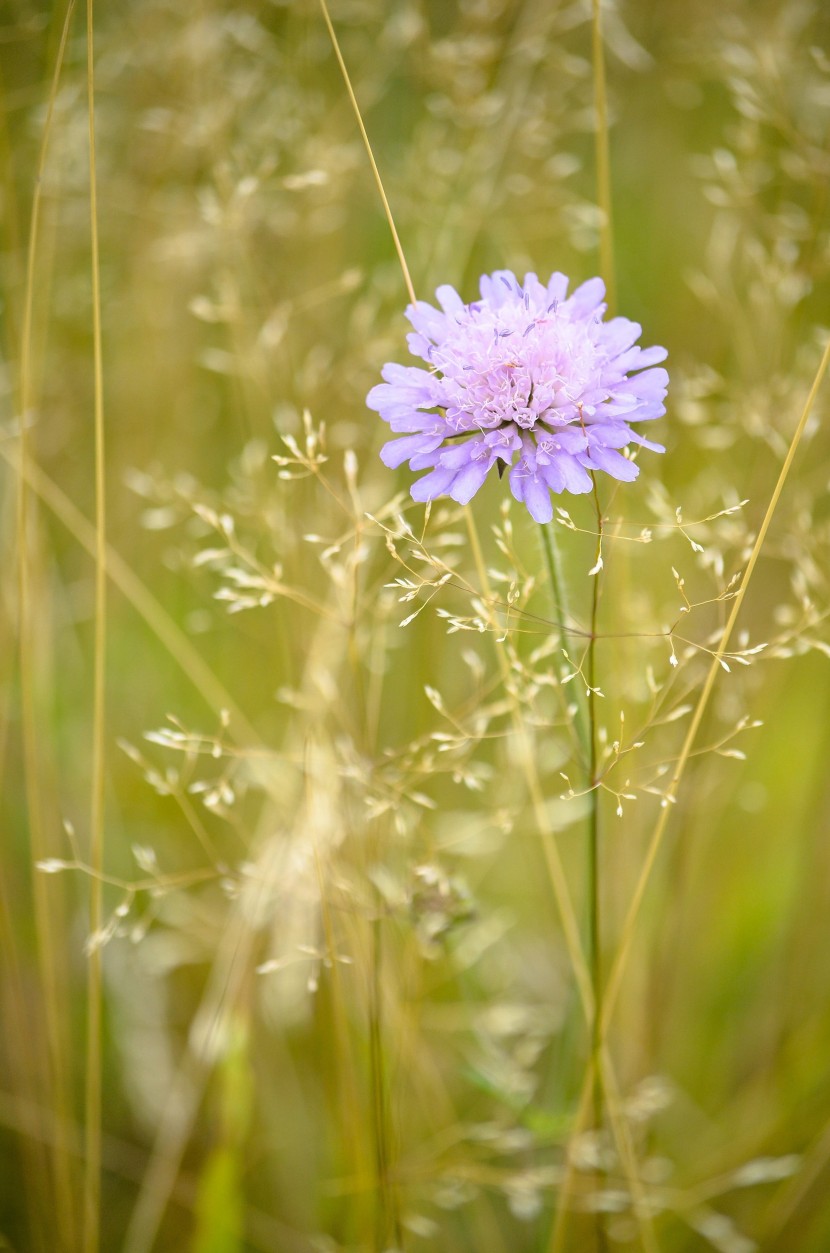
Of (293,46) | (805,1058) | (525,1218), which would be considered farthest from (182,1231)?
(293,46)

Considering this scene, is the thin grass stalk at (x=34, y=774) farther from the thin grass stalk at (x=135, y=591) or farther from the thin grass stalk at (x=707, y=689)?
the thin grass stalk at (x=707, y=689)

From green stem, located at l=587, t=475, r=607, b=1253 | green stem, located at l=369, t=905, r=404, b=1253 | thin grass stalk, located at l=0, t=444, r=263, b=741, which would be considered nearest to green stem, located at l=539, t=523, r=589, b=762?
green stem, located at l=587, t=475, r=607, b=1253

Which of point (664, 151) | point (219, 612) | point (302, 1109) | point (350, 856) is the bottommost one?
point (302, 1109)

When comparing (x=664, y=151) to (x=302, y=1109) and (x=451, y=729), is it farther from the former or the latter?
(x=302, y=1109)

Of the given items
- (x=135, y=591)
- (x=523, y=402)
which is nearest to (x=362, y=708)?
(x=523, y=402)

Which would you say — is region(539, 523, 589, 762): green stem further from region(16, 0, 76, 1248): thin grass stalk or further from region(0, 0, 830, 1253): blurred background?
region(16, 0, 76, 1248): thin grass stalk

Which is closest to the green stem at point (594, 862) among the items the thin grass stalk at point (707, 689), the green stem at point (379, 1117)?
the thin grass stalk at point (707, 689)
